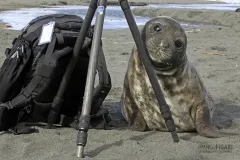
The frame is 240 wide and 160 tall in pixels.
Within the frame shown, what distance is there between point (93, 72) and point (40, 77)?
0.66m

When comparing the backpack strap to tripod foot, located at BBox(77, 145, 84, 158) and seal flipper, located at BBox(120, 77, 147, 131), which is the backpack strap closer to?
tripod foot, located at BBox(77, 145, 84, 158)

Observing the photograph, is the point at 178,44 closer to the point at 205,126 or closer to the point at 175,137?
the point at 205,126

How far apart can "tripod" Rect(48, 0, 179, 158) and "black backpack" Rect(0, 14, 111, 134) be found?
10 centimetres

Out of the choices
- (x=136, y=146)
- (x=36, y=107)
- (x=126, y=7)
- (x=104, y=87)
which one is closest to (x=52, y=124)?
(x=36, y=107)

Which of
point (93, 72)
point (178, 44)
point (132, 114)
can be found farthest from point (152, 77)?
point (132, 114)

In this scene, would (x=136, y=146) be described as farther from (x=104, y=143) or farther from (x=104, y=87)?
(x=104, y=87)

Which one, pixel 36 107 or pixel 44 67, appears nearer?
pixel 44 67

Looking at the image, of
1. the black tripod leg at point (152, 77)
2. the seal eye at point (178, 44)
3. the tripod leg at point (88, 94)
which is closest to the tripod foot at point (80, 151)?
the tripod leg at point (88, 94)

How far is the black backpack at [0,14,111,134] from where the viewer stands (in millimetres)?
3455

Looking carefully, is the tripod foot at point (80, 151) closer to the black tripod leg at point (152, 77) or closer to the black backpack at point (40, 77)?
the black tripod leg at point (152, 77)

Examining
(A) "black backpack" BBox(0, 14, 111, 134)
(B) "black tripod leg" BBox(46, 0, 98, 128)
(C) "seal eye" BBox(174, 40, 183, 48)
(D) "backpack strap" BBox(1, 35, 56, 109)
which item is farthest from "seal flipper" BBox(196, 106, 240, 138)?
(D) "backpack strap" BBox(1, 35, 56, 109)

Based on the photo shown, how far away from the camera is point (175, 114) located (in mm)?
3846

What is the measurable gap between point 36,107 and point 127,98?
0.86 metres

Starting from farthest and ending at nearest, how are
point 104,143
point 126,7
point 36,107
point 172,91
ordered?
point 172,91 < point 36,107 < point 104,143 < point 126,7
